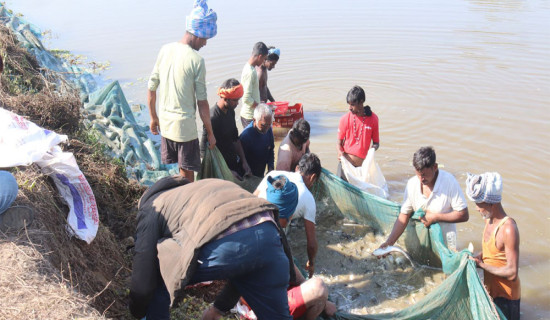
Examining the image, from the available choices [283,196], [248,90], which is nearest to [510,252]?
[283,196]

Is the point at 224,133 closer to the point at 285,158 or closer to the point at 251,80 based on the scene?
the point at 285,158

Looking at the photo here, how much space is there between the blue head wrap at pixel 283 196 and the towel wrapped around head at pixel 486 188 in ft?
4.06

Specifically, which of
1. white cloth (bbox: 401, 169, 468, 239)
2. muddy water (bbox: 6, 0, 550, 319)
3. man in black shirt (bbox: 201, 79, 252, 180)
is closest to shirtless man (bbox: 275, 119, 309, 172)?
man in black shirt (bbox: 201, 79, 252, 180)

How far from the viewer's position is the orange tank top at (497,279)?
3506mm

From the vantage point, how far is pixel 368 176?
5.28 meters

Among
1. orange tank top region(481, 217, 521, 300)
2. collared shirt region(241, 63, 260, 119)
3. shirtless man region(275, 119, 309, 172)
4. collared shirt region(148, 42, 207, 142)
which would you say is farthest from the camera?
collared shirt region(241, 63, 260, 119)

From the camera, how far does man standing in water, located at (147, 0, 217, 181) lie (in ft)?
14.8

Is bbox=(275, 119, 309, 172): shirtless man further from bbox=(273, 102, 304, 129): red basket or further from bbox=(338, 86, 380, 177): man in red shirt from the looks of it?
bbox=(273, 102, 304, 129): red basket

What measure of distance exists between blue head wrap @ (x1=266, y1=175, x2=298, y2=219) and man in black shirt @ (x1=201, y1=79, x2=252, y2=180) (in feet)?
5.31

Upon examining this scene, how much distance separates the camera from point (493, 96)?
9375 millimetres

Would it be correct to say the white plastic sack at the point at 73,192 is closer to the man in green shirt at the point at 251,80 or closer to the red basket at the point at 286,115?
the man in green shirt at the point at 251,80

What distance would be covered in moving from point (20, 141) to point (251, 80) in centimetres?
322

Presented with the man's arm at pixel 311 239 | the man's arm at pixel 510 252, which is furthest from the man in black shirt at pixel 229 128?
Answer: the man's arm at pixel 510 252

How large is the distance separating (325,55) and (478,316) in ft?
32.7
